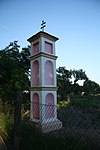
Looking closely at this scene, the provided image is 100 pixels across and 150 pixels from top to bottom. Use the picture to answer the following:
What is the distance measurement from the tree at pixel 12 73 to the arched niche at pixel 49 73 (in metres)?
2.20

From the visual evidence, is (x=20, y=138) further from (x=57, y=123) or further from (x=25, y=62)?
(x=25, y=62)

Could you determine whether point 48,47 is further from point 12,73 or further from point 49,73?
point 12,73

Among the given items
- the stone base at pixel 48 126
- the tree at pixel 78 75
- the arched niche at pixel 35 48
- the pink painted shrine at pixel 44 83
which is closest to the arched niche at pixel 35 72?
the pink painted shrine at pixel 44 83

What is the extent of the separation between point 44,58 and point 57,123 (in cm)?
239

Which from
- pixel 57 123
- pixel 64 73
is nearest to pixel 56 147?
pixel 57 123

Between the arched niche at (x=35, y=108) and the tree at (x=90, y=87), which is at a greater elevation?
the tree at (x=90, y=87)

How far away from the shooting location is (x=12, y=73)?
7.00 metres

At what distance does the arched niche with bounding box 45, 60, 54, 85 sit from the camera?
16.8 feet

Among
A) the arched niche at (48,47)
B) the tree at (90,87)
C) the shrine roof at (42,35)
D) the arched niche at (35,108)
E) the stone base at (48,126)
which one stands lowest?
the stone base at (48,126)

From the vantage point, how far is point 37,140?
2.91m

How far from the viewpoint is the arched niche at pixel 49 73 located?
512 centimetres

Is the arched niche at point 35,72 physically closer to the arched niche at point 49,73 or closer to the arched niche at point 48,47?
the arched niche at point 49,73

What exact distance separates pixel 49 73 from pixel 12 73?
257 cm

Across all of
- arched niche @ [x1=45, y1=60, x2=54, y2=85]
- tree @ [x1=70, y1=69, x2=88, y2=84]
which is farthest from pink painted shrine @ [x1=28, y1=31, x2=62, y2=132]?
tree @ [x1=70, y1=69, x2=88, y2=84]
